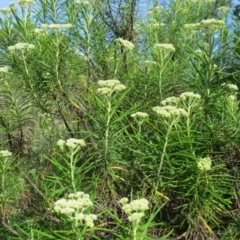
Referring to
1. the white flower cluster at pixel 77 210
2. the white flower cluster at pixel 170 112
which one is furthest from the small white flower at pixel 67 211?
the white flower cluster at pixel 170 112

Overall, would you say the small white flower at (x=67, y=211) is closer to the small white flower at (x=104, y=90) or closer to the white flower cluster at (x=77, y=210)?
the white flower cluster at (x=77, y=210)

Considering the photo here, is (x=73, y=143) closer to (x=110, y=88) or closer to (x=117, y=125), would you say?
(x=110, y=88)

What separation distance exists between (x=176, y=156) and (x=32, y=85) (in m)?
1.21

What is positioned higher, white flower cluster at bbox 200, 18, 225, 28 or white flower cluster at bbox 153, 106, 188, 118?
white flower cluster at bbox 200, 18, 225, 28

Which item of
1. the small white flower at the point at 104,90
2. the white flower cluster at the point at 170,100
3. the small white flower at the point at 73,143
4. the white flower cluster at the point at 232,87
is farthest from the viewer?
the white flower cluster at the point at 232,87

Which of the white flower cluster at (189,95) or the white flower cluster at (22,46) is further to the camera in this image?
the white flower cluster at (22,46)

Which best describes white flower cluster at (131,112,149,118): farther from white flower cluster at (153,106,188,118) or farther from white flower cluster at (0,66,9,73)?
white flower cluster at (0,66,9,73)

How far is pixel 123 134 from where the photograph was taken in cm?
370

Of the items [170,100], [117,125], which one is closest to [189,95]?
[170,100]

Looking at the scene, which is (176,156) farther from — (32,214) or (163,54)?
(32,214)

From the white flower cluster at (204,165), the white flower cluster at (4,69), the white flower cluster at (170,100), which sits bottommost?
the white flower cluster at (204,165)

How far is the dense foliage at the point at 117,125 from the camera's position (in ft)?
10.5

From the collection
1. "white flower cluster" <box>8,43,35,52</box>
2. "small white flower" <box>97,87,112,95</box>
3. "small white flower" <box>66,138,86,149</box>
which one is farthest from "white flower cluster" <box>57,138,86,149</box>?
"white flower cluster" <box>8,43,35,52</box>

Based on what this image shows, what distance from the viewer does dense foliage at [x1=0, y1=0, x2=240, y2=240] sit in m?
3.20
